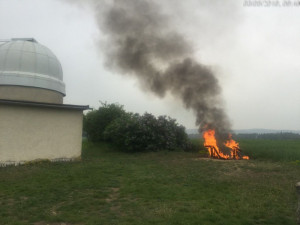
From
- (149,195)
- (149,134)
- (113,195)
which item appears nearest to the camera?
(149,195)

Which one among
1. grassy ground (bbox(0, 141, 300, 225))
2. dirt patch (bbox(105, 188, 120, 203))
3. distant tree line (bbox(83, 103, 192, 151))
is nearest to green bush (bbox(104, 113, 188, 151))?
distant tree line (bbox(83, 103, 192, 151))

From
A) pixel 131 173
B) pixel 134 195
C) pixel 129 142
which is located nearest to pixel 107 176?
pixel 131 173

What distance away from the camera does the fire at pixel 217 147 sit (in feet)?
62.1

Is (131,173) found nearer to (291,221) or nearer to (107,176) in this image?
(107,176)

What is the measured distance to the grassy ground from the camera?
655cm

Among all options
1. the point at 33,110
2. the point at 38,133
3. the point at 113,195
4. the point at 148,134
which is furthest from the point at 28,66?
the point at 113,195

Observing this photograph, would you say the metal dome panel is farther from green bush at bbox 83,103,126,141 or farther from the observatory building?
green bush at bbox 83,103,126,141

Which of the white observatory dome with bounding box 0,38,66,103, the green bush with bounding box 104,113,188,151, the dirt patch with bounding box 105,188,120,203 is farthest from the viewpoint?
the green bush with bounding box 104,113,188,151

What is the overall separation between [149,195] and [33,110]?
30.2 ft

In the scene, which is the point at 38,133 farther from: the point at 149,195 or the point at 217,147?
the point at 217,147

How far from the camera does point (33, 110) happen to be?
48.4 ft

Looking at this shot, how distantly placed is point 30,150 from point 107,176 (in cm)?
537

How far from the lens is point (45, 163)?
572 inches

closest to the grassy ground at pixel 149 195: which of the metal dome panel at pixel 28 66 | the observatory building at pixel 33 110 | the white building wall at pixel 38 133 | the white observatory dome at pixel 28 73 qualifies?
the white building wall at pixel 38 133
